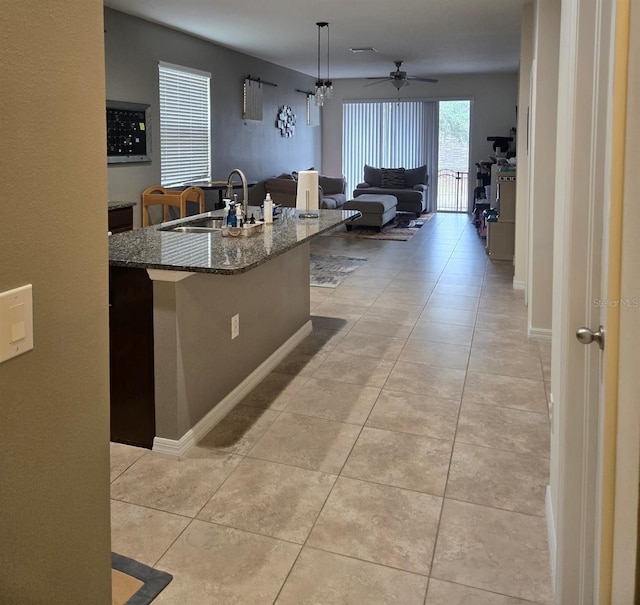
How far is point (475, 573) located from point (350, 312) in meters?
3.27

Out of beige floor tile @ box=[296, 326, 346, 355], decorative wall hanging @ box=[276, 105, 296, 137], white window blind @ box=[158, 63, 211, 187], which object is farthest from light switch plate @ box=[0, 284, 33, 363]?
decorative wall hanging @ box=[276, 105, 296, 137]

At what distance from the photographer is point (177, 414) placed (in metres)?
2.76

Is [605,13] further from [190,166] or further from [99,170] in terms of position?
[190,166]

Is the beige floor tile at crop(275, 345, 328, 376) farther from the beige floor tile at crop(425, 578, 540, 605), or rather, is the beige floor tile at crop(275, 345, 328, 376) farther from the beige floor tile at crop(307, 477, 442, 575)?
the beige floor tile at crop(425, 578, 540, 605)

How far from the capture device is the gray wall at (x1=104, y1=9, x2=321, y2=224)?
21.0ft

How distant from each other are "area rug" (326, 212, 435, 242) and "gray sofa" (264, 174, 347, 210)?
1.92ft

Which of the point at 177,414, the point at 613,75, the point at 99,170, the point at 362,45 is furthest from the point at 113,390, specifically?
the point at 362,45

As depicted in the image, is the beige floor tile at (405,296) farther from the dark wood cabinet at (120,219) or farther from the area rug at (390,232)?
the area rug at (390,232)

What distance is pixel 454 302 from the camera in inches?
217

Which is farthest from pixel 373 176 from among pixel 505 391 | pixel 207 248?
pixel 207 248

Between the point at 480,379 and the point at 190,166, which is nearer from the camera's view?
the point at 480,379

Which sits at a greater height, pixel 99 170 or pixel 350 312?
pixel 99 170

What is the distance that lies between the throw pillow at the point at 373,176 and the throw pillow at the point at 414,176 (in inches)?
19.7

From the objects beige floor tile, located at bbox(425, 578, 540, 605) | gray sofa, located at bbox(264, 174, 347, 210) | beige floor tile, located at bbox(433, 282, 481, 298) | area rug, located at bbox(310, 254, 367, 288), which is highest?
gray sofa, located at bbox(264, 174, 347, 210)
